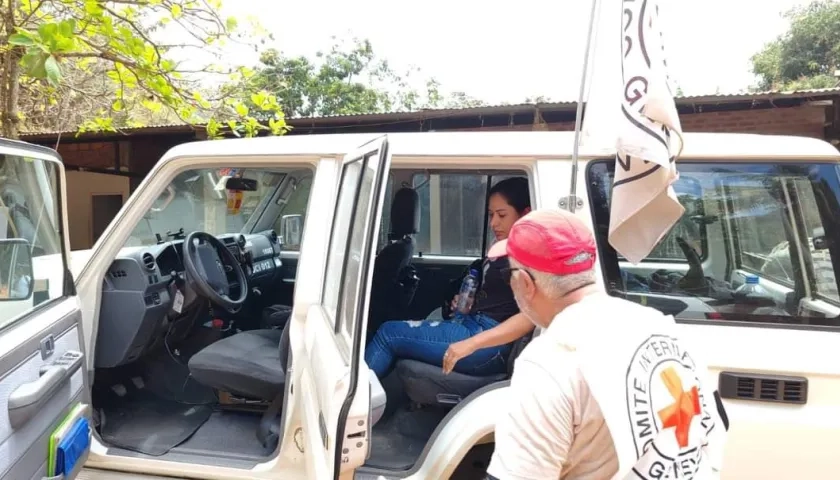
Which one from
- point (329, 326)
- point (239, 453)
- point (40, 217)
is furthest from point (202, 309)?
point (329, 326)

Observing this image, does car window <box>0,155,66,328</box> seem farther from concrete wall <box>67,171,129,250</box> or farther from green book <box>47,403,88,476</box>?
concrete wall <box>67,171,129,250</box>

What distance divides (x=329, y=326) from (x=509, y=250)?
819 mm

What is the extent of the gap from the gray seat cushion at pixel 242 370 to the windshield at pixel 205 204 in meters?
0.66

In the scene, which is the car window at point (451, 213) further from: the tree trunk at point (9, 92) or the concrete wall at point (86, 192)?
the concrete wall at point (86, 192)

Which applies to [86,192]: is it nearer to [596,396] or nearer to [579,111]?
[579,111]

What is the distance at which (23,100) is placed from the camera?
340 inches

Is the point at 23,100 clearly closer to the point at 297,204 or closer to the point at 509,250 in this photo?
the point at 297,204

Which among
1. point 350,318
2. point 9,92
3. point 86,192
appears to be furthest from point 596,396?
point 86,192

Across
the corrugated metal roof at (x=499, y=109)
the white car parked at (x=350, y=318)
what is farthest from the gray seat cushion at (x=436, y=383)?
the corrugated metal roof at (x=499, y=109)

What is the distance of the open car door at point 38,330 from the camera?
155 centimetres

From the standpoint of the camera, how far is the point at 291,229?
163 inches

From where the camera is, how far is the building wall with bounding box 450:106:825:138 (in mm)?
7352

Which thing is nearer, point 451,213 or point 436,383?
point 436,383

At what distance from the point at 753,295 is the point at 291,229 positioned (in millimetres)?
3016
